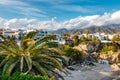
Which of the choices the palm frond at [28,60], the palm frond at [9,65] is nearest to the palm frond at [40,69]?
the palm frond at [28,60]

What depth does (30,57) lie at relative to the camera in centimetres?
1469

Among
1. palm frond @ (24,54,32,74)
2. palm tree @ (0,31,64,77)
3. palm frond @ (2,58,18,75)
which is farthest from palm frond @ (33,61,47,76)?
palm frond @ (2,58,18,75)

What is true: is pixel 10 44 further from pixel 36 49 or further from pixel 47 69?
pixel 47 69

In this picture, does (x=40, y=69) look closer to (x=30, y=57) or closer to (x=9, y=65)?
(x=30, y=57)

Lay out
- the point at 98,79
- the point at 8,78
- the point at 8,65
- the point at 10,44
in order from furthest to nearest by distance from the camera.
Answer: the point at 98,79
the point at 10,44
the point at 8,65
the point at 8,78

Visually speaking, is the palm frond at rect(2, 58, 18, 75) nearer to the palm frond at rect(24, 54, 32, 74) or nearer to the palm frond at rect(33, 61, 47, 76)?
the palm frond at rect(24, 54, 32, 74)

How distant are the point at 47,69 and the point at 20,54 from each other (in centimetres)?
172

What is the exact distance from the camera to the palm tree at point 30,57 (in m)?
14.4

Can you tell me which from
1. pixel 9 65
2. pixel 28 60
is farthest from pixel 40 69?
pixel 9 65

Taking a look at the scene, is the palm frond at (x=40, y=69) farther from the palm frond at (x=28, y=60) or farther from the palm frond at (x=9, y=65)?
the palm frond at (x=9, y=65)

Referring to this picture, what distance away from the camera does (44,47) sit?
15508 millimetres

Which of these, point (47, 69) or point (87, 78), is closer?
point (47, 69)

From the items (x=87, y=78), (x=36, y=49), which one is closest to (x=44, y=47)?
(x=36, y=49)

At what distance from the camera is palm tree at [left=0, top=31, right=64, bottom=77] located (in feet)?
47.3
